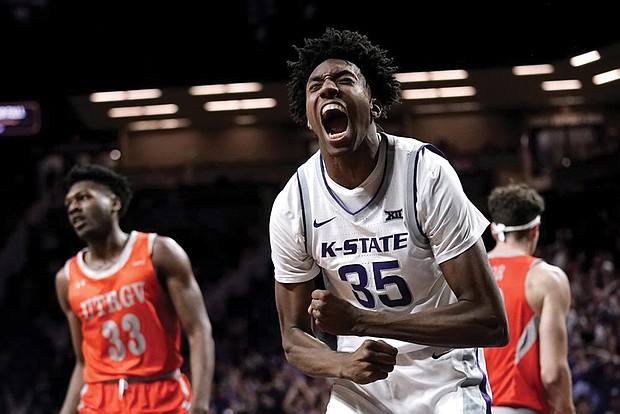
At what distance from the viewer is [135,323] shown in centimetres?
461

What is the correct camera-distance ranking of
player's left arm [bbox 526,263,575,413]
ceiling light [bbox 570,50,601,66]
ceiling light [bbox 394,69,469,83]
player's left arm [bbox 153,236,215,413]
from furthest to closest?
ceiling light [bbox 394,69,469,83] → ceiling light [bbox 570,50,601,66] → player's left arm [bbox 153,236,215,413] → player's left arm [bbox 526,263,575,413]

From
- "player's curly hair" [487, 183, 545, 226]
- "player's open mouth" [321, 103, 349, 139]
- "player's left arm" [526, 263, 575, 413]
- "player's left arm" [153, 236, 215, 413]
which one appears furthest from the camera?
"player's curly hair" [487, 183, 545, 226]

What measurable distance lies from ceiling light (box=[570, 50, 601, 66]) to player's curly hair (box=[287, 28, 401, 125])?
11.8 metres

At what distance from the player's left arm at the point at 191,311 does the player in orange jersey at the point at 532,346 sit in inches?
53.9

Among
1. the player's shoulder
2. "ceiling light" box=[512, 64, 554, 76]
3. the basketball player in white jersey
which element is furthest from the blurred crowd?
the basketball player in white jersey

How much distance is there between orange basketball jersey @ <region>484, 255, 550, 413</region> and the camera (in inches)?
175

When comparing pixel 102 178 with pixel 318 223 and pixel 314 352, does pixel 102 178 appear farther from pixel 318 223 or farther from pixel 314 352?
pixel 314 352

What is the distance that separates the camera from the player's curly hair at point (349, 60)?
10.1ft

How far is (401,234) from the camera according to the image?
290 centimetres

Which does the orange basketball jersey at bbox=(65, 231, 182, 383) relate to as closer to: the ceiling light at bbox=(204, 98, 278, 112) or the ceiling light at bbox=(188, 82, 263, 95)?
the ceiling light at bbox=(188, 82, 263, 95)

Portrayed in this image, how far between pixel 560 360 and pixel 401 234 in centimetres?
183

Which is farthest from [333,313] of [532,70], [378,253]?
[532,70]

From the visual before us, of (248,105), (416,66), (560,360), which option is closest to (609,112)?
(416,66)

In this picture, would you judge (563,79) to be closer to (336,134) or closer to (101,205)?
(101,205)
